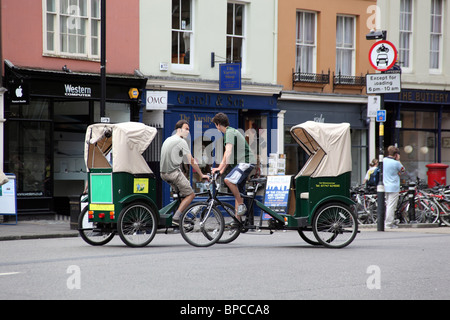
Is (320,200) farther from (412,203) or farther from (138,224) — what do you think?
(412,203)

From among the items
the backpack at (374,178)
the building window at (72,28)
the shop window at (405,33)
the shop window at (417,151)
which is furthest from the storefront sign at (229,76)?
the shop window at (417,151)

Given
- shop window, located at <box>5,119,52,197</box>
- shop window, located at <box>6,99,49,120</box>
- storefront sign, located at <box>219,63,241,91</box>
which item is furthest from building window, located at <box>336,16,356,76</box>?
shop window, located at <box>5,119,52,197</box>

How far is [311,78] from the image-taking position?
969 inches

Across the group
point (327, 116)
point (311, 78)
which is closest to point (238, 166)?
point (311, 78)

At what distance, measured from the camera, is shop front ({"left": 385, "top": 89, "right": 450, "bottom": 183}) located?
2638 cm

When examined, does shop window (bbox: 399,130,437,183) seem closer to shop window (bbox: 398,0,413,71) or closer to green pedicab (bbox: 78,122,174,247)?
shop window (bbox: 398,0,413,71)

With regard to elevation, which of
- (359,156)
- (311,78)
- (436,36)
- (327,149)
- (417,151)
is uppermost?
(436,36)

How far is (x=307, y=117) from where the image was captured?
2467 centimetres

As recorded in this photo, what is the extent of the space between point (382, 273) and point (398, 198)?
10.2 meters

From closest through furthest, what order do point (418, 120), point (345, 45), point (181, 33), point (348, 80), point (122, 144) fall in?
1. point (122, 144)
2. point (181, 33)
3. point (348, 80)
4. point (345, 45)
5. point (418, 120)

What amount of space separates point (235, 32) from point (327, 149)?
12.1 m

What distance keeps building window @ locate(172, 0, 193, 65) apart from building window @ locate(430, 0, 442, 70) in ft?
31.2
